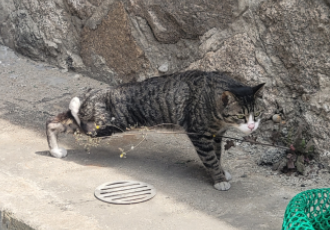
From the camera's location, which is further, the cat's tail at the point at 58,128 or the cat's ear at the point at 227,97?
the cat's tail at the point at 58,128

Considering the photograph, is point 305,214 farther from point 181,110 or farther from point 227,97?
point 181,110

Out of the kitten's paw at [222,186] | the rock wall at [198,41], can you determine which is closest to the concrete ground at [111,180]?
the kitten's paw at [222,186]

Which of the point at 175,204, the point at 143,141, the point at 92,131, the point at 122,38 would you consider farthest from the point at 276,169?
the point at 122,38

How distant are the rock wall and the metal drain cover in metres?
1.53

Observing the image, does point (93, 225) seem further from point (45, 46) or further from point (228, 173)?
point (45, 46)

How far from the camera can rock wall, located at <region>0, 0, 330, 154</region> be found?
4.21 metres

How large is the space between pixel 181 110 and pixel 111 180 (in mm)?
926

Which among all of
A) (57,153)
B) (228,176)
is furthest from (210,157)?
(57,153)

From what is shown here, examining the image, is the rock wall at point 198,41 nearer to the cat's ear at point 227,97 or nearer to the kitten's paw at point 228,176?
the kitten's paw at point 228,176

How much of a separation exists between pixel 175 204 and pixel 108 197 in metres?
0.56

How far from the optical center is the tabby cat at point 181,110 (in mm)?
3910

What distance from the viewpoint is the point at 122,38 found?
225 inches

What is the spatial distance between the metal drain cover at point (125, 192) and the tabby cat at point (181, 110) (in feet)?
2.02

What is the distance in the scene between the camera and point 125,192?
12.5 ft
